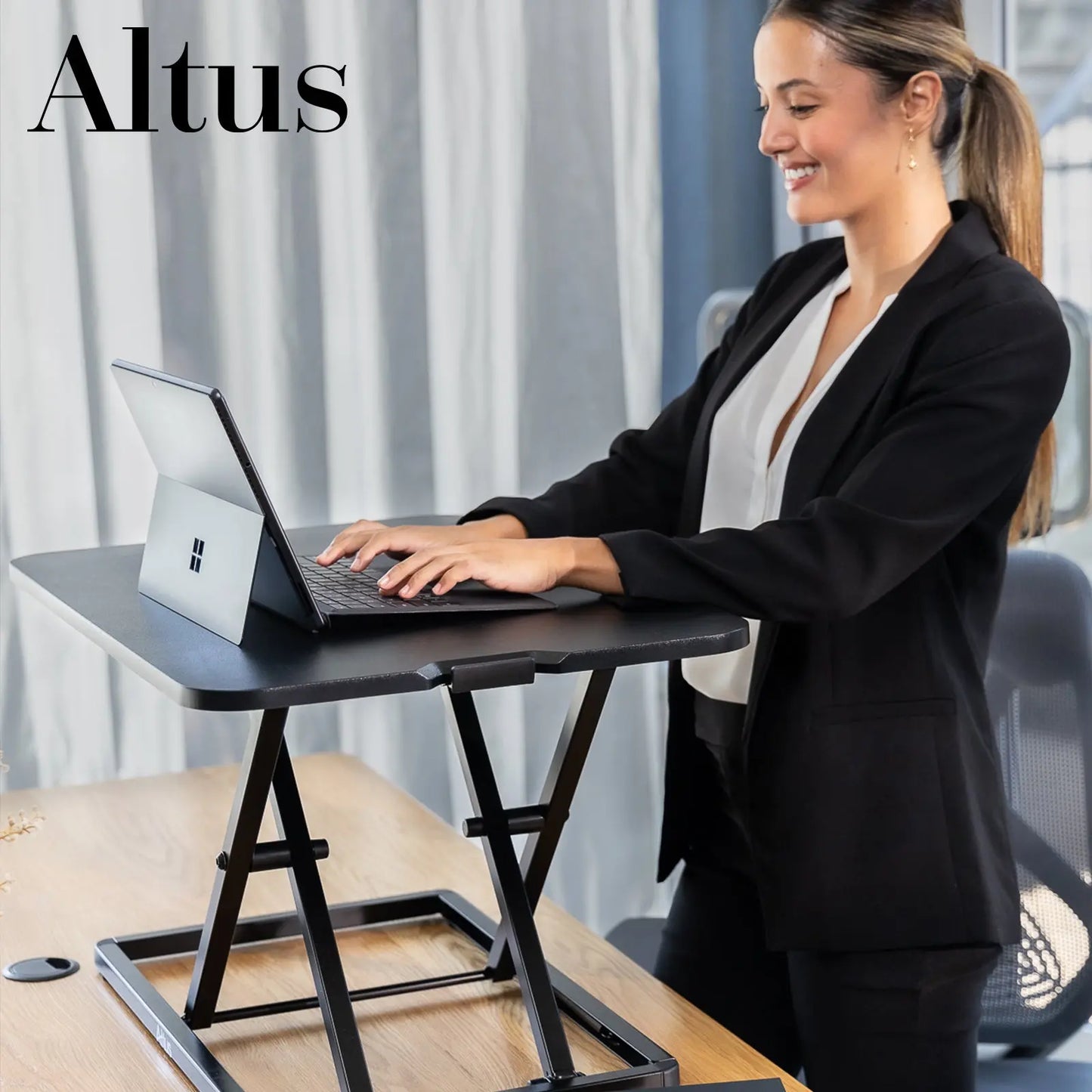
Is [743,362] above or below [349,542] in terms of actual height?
above

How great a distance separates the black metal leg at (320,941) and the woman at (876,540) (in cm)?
20

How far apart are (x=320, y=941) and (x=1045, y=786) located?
0.83m

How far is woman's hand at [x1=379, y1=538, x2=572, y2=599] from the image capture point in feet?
3.68

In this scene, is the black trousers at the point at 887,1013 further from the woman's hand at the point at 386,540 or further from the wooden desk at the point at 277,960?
the woman's hand at the point at 386,540

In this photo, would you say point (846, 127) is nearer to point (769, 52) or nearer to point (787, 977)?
point (769, 52)

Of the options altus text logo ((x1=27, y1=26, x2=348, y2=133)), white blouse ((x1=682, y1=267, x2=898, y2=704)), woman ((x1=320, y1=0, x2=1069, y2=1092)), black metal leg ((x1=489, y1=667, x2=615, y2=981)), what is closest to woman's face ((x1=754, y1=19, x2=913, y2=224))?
woman ((x1=320, y1=0, x2=1069, y2=1092))

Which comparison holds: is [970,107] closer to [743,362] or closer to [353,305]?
[743,362]

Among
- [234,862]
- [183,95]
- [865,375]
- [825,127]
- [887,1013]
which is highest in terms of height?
[183,95]

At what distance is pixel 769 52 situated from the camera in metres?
1.41

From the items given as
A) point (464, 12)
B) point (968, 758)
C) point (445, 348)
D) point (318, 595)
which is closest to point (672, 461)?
point (968, 758)

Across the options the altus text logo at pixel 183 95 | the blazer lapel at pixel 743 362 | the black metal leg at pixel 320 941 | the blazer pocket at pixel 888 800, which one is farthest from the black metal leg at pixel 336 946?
the altus text logo at pixel 183 95

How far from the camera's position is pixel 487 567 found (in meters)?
1.14

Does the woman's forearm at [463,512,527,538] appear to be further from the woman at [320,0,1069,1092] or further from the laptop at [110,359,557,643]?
the laptop at [110,359,557,643]

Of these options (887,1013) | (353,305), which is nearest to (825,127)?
(887,1013)
